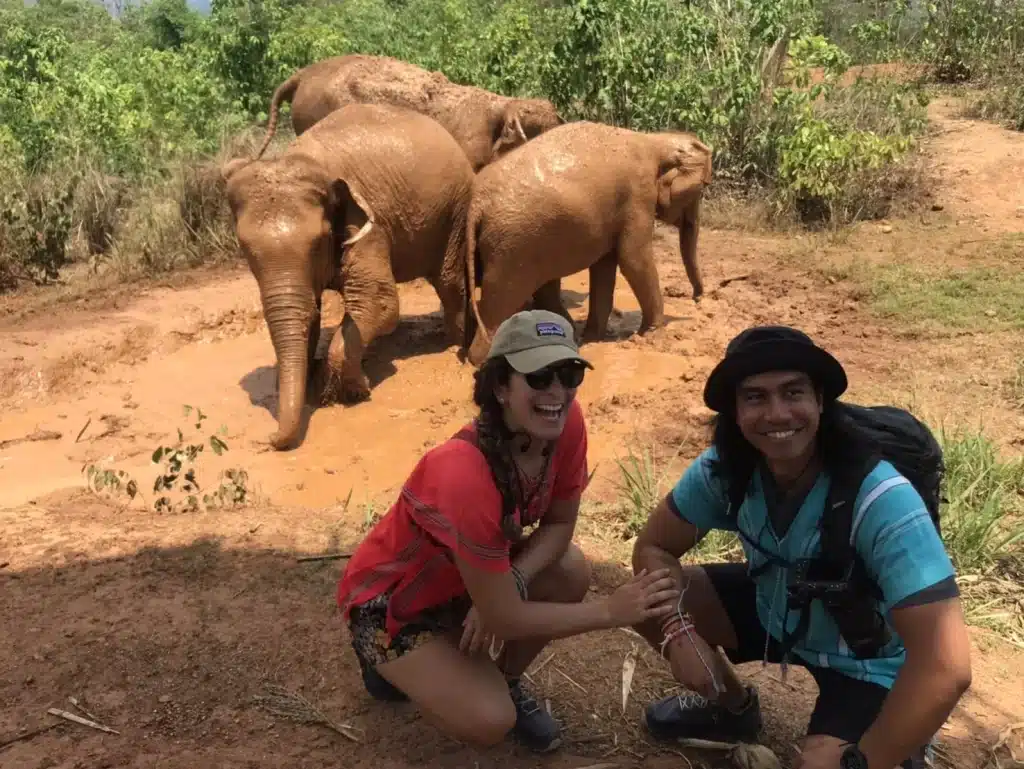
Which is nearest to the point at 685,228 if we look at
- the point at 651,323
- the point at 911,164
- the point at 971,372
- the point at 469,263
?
the point at 651,323

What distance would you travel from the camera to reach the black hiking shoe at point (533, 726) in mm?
2877

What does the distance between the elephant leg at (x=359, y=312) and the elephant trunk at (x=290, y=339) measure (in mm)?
357

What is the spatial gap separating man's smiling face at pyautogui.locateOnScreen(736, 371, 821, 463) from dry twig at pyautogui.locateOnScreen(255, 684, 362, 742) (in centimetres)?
152

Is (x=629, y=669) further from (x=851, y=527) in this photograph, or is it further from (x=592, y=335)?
(x=592, y=335)

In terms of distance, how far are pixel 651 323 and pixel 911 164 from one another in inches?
179

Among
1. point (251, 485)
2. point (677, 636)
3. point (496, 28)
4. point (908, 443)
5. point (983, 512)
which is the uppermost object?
point (496, 28)

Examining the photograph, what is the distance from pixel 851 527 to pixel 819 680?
1.81ft

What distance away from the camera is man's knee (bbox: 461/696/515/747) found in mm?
2662

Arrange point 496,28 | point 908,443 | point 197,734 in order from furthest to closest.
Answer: point 496,28 < point 197,734 < point 908,443

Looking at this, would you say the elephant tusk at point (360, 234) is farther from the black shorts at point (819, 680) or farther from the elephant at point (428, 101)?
the black shorts at point (819, 680)

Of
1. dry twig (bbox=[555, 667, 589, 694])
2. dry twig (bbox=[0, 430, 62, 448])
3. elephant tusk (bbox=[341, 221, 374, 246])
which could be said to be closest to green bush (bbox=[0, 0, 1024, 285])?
dry twig (bbox=[0, 430, 62, 448])

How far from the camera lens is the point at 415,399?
674cm

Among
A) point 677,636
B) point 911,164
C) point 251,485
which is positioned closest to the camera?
point 677,636

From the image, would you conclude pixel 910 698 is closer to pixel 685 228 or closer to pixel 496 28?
pixel 685 228
